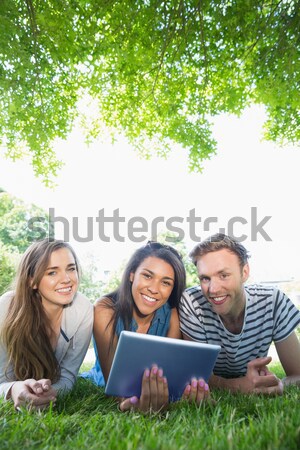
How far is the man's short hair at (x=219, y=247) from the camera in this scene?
343 centimetres

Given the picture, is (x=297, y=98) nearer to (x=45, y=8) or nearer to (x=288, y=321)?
(x=288, y=321)

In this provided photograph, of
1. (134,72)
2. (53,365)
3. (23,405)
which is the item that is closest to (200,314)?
(53,365)

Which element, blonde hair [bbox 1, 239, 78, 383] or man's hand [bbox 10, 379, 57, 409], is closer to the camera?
man's hand [bbox 10, 379, 57, 409]

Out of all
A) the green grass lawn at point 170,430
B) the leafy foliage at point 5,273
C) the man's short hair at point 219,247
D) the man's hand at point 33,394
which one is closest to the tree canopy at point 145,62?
the man's short hair at point 219,247

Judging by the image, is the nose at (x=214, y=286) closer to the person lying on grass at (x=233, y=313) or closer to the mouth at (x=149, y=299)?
the person lying on grass at (x=233, y=313)

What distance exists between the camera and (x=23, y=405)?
2.56 metres

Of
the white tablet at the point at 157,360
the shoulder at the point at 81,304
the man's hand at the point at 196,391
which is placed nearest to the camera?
the white tablet at the point at 157,360

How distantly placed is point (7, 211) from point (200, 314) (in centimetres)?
2365

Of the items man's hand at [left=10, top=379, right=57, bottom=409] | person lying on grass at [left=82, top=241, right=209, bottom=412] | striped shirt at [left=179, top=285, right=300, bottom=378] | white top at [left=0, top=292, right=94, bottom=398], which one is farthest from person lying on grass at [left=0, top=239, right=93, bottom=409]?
striped shirt at [left=179, top=285, right=300, bottom=378]

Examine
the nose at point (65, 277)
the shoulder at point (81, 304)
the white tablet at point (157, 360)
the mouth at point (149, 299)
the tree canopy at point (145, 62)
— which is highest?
the tree canopy at point (145, 62)

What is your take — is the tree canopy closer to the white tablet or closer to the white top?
the white top

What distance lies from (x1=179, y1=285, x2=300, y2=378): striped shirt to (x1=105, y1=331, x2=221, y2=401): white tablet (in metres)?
0.75

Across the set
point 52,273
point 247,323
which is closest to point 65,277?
point 52,273

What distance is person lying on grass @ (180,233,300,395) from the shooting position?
334 centimetres
